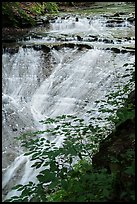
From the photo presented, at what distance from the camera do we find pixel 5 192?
17.4 ft

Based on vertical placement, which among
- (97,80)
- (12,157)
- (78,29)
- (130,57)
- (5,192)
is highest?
(78,29)

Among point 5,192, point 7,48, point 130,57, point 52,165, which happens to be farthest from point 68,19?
point 52,165

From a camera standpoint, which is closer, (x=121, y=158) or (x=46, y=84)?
(x=121, y=158)

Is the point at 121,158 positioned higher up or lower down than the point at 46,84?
lower down

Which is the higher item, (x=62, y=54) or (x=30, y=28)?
(x=30, y=28)

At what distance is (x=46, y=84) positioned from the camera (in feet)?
29.0

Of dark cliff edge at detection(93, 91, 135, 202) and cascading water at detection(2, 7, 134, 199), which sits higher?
cascading water at detection(2, 7, 134, 199)

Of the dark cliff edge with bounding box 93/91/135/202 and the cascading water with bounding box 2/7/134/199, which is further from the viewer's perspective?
the cascading water with bounding box 2/7/134/199

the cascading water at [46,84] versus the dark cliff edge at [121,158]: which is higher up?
the cascading water at [46,84]

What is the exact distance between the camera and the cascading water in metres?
6.41

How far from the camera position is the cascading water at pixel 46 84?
641cm

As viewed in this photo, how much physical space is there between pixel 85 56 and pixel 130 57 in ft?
4.44

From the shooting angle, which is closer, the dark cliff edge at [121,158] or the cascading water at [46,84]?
the dark cliff edge at [121,158]

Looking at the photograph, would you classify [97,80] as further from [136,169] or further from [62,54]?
[136,169]
